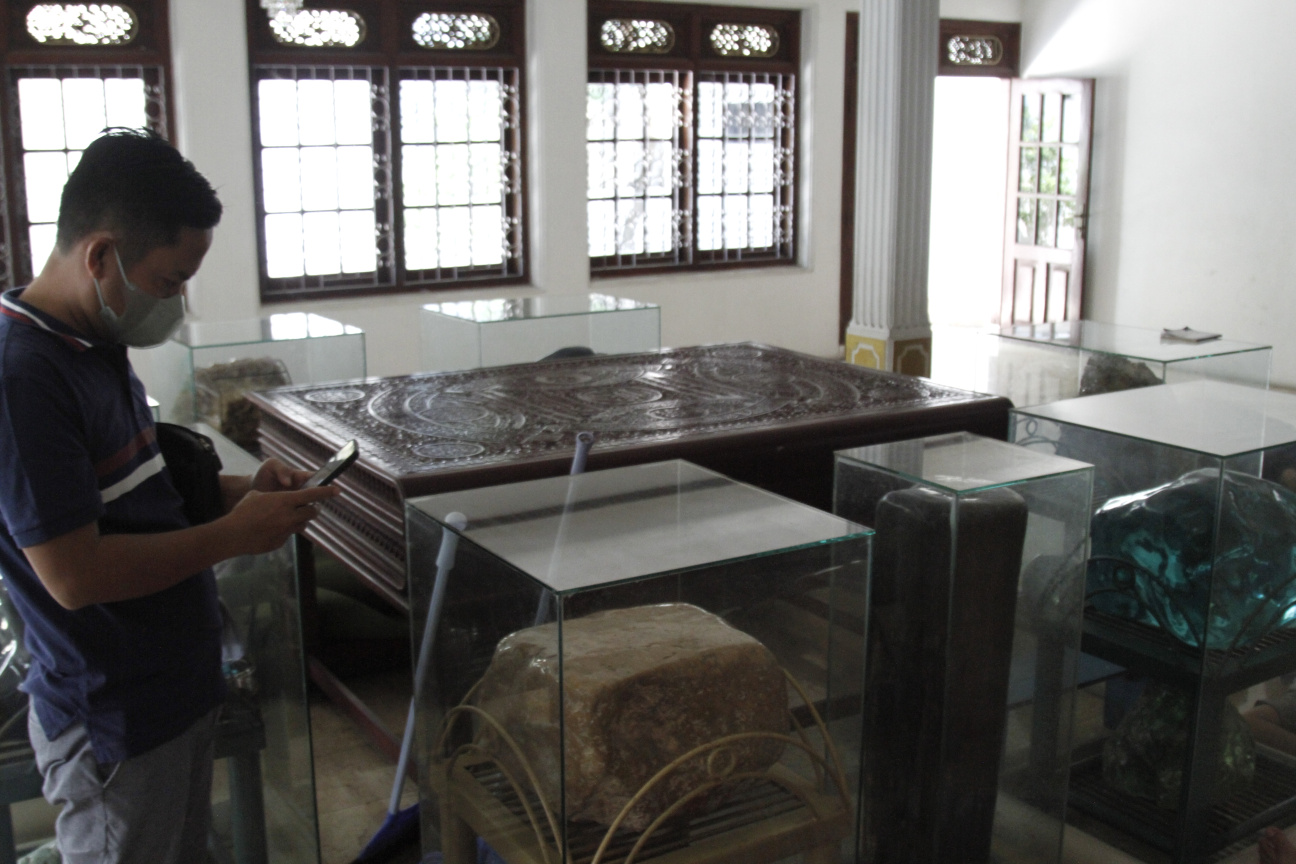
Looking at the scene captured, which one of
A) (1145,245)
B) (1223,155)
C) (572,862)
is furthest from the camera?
(1145,245)

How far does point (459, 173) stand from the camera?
801 cm

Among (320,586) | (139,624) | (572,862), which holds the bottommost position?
(320,586)

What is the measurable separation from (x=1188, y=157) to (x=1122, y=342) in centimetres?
522

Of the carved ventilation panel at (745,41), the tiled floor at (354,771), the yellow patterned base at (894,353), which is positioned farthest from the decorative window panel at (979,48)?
the tiled floor at (354,771)

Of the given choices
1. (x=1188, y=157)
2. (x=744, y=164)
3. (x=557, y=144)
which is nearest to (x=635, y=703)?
(x=557, y=144)

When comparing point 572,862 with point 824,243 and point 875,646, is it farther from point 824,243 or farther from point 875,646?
point 824,243

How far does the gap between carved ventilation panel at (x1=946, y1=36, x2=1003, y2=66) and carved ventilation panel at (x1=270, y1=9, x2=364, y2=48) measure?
4.75 metres

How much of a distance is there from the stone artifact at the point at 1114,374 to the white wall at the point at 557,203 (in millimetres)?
4465


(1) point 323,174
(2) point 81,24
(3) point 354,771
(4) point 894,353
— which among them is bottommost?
(3) point 354,771

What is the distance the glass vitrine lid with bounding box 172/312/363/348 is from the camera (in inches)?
170

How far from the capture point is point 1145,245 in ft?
31.1

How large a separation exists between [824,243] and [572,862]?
26.5 feet

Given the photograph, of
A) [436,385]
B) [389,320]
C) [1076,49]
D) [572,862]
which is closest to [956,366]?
[1076,49]

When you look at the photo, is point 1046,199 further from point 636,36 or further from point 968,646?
point 968,646
